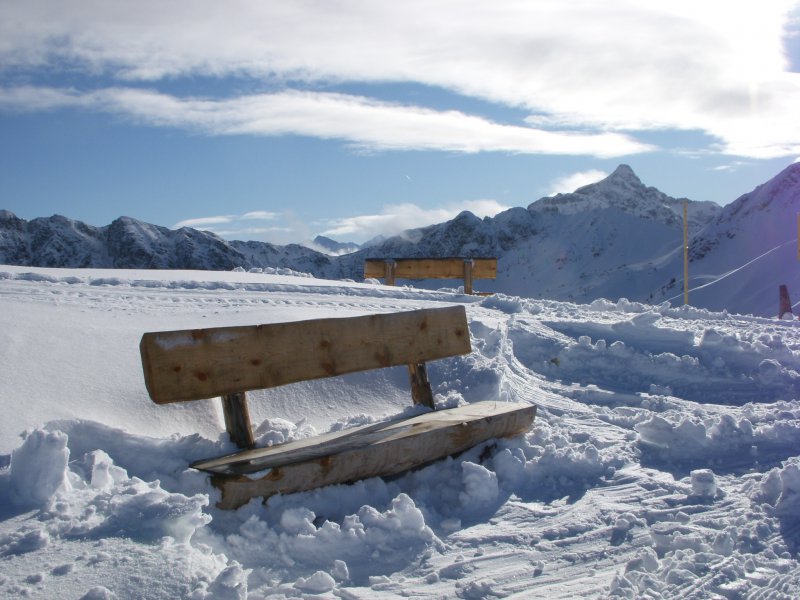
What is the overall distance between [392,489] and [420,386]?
1176 millimetres

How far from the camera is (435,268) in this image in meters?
11.9

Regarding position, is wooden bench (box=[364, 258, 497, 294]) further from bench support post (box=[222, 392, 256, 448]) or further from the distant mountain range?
the distant mountain range

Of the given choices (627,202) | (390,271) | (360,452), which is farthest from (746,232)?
(627,202)

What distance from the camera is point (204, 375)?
12.7 ft

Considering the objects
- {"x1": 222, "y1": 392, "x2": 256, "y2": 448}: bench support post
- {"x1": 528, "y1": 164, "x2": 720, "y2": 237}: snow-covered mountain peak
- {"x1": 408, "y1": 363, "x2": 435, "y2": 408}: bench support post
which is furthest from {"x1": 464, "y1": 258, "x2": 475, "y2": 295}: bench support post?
{"x1": 528, "y1": 164, "x2": 720, "y2": 237}: snow-covered mountain peak

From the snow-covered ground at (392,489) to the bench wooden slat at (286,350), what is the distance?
13.0 inches

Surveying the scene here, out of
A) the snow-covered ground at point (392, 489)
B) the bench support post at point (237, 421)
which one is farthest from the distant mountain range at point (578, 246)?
the bench support post at point (237, 421)

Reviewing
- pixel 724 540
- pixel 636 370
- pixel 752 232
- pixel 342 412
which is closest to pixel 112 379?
pixel 342 412

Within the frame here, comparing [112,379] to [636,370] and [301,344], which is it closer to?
[301,344]

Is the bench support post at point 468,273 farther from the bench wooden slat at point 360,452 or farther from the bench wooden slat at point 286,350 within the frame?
the bench wooden slat at point 360,452

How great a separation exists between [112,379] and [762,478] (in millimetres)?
3654

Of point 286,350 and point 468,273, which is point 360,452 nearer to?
point 286,350

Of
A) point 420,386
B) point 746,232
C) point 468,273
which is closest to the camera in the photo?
point 420,386

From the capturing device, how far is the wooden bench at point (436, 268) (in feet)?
38.4
